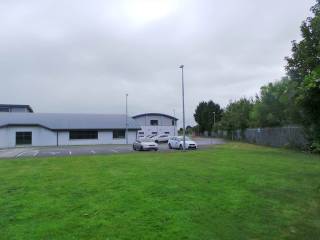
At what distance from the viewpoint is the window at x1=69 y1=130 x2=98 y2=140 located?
61062mm

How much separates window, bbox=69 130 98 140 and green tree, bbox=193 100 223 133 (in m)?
45.0

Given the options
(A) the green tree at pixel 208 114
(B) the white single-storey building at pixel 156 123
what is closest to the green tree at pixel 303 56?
(B) the white single-storey building at pixel 156 123

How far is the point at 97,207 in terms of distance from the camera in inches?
339

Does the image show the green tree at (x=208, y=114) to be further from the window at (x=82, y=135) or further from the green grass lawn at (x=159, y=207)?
the green grass lawn at (x=159, y=207)

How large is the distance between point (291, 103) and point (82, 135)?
130ft

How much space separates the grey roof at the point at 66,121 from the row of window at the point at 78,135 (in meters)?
0.83

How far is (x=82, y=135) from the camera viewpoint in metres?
61.7

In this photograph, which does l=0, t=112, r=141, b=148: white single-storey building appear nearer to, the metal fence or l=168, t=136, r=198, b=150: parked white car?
the metal fence

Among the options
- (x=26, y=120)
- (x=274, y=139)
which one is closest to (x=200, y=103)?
(x=26, y=120)

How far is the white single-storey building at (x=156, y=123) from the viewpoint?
85.8 metres

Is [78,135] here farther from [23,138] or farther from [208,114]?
[208,114]

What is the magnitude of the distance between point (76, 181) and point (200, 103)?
94.9 metres

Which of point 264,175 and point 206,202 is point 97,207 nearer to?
point 206,202

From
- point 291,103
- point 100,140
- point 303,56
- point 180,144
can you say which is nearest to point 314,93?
point 303,56
